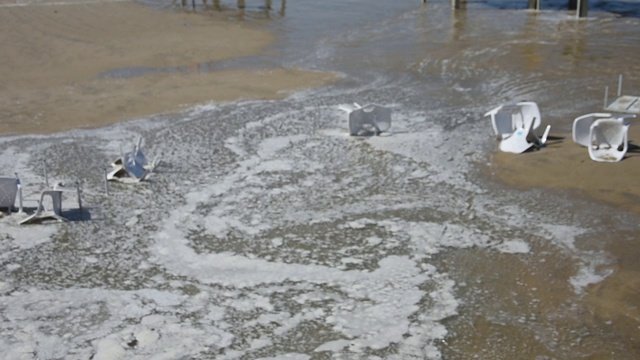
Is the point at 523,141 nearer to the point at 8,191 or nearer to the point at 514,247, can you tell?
the point at 514,247

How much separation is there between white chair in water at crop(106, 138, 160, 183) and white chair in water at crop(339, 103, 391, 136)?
2.93 metres

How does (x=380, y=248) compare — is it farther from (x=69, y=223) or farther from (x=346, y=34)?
(x=346, y=34)

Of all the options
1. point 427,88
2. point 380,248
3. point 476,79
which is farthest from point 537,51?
point 380,248

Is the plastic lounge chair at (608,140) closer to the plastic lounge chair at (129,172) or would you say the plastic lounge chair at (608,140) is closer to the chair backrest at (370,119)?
the chair backrest at (370,119)

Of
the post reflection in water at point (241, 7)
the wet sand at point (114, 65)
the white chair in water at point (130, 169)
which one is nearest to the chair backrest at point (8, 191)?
the white chair in water at point (130, 169)

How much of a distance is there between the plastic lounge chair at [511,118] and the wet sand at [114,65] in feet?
14.3

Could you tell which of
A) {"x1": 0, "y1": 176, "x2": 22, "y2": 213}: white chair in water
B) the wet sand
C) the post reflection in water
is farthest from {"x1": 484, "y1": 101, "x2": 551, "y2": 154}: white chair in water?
the post reflection in water

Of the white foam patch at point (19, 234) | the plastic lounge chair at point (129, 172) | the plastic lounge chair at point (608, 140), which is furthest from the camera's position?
the plastic lounge chair at point (608, 140)

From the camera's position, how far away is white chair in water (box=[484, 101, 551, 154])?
11578mm

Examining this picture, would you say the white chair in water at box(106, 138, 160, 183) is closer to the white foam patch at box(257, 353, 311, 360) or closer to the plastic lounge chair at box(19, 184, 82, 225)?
the plastic lounge chair at box(19, 184, 82, 225)

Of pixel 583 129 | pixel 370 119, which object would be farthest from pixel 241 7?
pixel 583 129

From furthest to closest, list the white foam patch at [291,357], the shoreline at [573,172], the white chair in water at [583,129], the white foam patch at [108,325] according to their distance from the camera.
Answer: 1. the white chair in water at [583,129]
2. the shoreline at [573,172]
3. the white foam patch at [108,325]
4. the white foam patch at [291,357]

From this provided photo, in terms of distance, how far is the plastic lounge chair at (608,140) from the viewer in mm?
11039

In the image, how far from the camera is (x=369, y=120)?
12.2m
